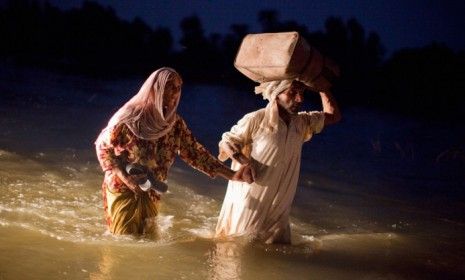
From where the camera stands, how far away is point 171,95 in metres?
5.16

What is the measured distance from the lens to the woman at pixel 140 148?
4.99 m

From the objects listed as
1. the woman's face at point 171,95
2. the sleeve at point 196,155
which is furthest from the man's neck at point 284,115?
the woman's face at point 171,95

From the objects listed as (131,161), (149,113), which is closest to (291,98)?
(149,113)

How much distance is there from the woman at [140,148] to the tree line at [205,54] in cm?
2649

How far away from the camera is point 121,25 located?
67.8 meters

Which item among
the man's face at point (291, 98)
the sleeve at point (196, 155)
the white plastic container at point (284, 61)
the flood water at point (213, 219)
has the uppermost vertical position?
the white plastic container at point (284, 61)

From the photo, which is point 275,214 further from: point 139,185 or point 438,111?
point 438,111

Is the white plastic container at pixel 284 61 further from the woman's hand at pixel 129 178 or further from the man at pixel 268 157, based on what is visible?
the woman's hand at pixel 129 178

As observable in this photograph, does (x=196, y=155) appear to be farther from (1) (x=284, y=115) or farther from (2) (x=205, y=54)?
(2) (x=205, y=54)

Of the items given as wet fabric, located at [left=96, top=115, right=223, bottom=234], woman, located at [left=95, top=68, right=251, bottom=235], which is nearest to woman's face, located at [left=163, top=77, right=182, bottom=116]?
woman, located at [left=95, top=68, right=251, bottom=235]

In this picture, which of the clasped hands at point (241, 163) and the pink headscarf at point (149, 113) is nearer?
the pink headscarf at point (149, 113)

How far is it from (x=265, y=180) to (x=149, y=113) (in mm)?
1185

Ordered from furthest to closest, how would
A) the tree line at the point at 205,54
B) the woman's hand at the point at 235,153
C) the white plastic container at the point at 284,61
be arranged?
the tree line at the point at 205,54
the woman's hand at the point at 235,153
the white plastic container at the point at 284,61

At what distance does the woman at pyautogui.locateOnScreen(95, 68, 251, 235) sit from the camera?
4.99 meters
